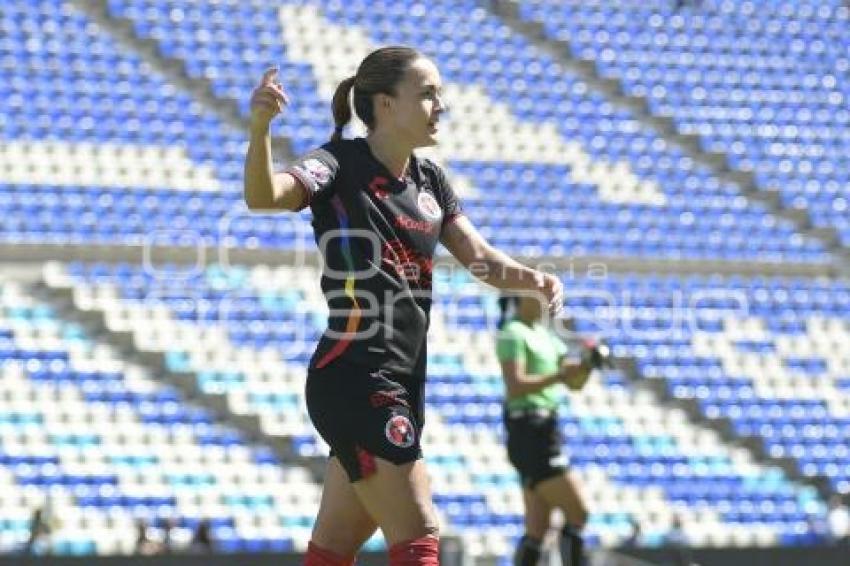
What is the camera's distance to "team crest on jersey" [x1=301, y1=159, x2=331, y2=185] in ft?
13.4

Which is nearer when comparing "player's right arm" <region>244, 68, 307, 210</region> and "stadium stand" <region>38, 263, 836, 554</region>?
"player's right arm" <region>244, 68, 307, 210</region>

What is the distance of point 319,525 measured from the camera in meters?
4.37

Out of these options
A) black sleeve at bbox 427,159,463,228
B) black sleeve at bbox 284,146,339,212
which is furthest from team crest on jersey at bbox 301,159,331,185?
black sleeve at bbox 427,159,463,228

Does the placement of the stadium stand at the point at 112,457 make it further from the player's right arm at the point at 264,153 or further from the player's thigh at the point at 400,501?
the player's right arm at the point at 264,153

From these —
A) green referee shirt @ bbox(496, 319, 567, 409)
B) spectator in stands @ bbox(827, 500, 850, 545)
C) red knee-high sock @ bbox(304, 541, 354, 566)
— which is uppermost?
spectator in stands @ bbox(827, 500, 850, 545)

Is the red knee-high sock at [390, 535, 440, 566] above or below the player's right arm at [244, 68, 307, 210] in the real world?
below

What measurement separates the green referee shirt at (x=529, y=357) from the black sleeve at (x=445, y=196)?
3.70 metres

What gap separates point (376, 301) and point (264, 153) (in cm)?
56

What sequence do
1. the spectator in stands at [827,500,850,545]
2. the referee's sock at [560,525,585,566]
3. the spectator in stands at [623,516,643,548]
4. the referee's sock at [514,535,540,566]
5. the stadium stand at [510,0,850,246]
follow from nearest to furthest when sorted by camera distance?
the referee's sock at [514,535,540,566] < the referee's sock at [560,525,585,566] < the spectator in stands at [623,516,643,548] < the spectator in stands at [827,500,850,545] < the stadium stand at [510,0,850,246]

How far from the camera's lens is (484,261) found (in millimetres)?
4539

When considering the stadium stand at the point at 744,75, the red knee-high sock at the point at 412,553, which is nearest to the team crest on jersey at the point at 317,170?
the red knee-high sock at the point at 412,553

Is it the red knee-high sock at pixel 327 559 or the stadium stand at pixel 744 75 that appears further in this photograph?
the stadium stand at pixel 744 75

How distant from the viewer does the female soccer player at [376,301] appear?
411cm

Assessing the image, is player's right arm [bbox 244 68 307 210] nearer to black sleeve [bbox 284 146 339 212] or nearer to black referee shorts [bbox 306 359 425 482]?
black sleeve [bbox 284 146 339 212]
